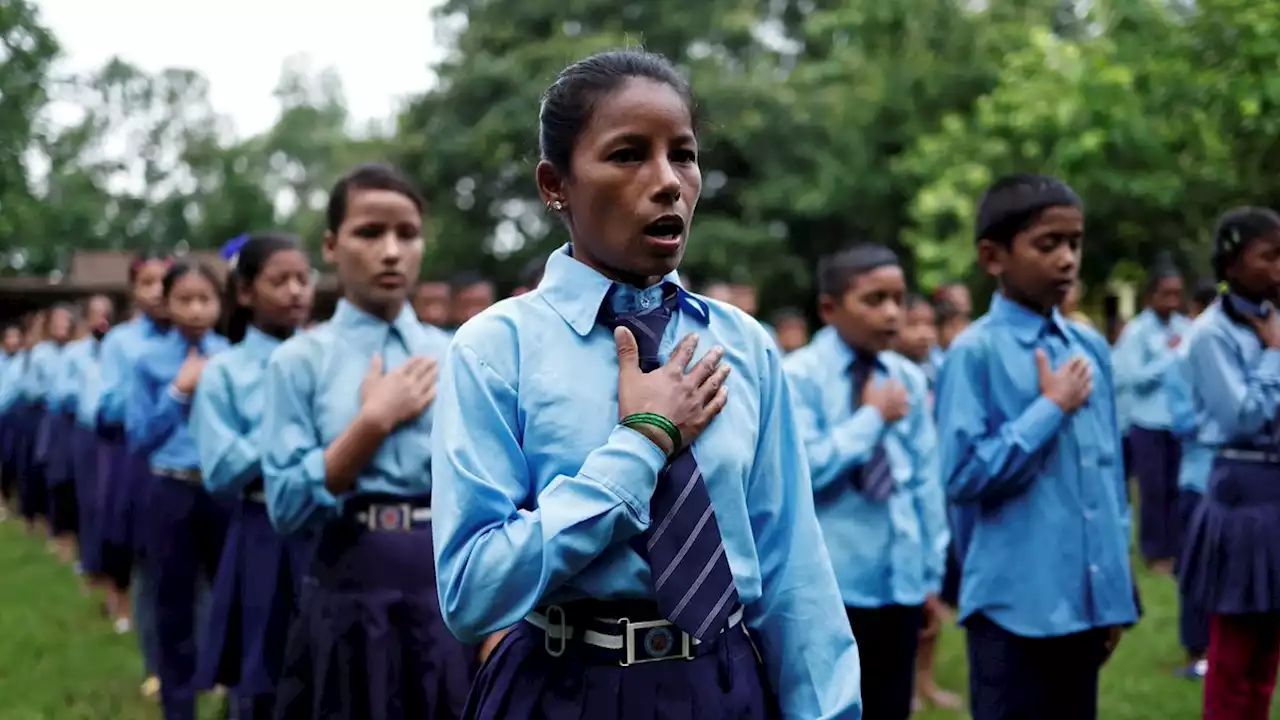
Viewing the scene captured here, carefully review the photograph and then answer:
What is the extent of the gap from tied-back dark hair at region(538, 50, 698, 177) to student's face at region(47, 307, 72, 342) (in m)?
12.9

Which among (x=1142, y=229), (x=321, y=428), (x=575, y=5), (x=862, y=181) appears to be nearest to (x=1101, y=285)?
(x=1142, y=229)

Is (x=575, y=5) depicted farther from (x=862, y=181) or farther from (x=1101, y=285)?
(x=1101, y=285)

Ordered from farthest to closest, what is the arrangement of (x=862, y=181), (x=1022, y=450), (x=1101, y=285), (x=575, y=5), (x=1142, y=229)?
(x=575, y=5), (x=862, y=181), (x=1101, y=285), (x=1142, y=229), (x=1022, y=450)

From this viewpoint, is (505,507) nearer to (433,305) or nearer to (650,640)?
(650,640)

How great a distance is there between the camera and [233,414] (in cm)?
498

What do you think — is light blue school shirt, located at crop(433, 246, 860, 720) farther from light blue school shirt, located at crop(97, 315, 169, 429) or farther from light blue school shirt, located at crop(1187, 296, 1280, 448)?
light blue school shirt, located at crop(97, 315, 169, 429)

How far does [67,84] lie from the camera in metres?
9.89

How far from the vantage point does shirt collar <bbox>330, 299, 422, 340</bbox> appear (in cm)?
390

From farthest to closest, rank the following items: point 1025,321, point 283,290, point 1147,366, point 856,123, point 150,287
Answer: point 856,123 < point 1147,366 < point 150,287 < point 283,290 < point 1025,321

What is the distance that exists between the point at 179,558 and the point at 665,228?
4624mm

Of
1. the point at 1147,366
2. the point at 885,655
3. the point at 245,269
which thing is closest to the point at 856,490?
the point at 885,655

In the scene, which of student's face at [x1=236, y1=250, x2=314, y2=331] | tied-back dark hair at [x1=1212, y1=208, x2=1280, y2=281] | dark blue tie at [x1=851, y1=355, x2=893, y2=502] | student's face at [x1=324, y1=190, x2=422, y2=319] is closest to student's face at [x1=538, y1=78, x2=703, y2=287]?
student's face at [x1=324, y1=190, x2=422, y2=319]

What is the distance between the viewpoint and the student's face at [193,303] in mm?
6426

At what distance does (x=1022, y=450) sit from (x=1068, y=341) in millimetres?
481
